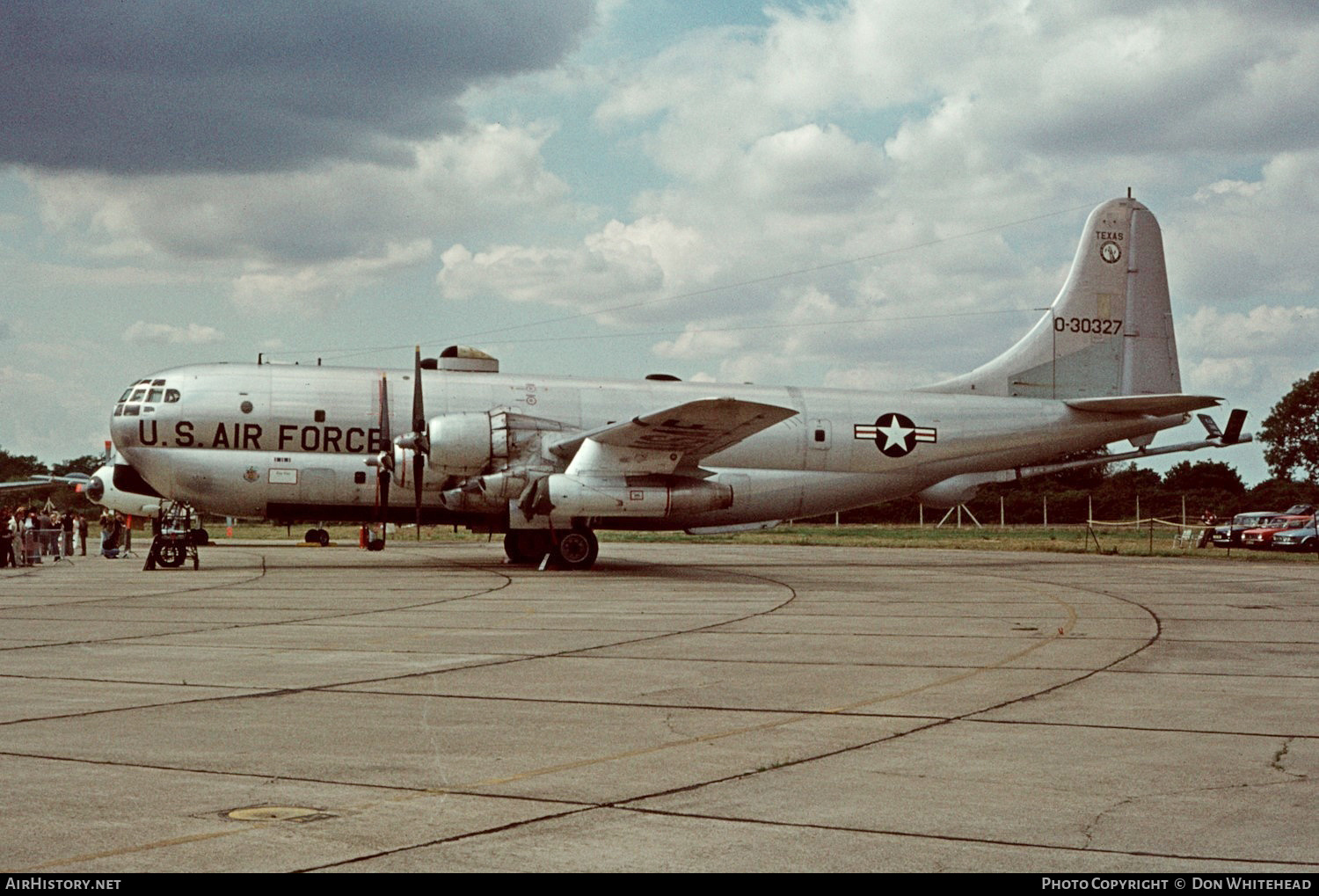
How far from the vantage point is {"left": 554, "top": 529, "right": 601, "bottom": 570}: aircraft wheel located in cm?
2809

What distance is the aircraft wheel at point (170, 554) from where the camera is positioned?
28503 millimetres

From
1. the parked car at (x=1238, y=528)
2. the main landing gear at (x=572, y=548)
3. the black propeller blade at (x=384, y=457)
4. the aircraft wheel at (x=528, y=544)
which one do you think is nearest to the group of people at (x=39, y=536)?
the black propeller blade at (x=384, y=457)

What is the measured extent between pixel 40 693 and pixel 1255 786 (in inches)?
358

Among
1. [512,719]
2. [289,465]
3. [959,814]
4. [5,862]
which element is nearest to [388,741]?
[512,719]

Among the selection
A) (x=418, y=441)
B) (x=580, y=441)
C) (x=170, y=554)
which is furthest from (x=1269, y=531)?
(x=170, y=554)

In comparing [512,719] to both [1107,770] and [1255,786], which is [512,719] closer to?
[1107,770]

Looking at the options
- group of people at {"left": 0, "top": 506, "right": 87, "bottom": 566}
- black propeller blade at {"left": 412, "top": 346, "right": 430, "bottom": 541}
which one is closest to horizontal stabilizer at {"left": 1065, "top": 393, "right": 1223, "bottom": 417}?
black propeller blade at {"left": 412, "top": 346, "right": 430, "bottom": 541}

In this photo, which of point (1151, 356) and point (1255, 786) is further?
point (1151, 356)

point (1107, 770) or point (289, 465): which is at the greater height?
point (289, 465)

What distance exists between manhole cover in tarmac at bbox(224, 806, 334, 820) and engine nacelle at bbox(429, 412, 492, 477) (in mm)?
20747

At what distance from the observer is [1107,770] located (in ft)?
24.2

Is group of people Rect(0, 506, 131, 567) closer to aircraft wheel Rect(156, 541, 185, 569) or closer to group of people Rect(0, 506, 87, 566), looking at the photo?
group of people Rect(0, 506, 87, 566)

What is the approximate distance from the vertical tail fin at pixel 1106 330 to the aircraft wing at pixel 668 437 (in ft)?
33.1

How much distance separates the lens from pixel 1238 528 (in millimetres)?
46781
